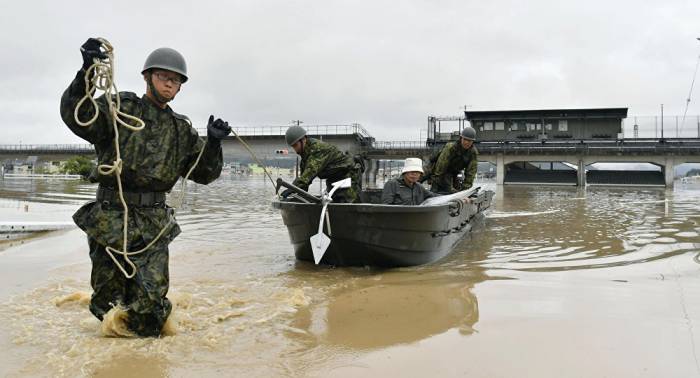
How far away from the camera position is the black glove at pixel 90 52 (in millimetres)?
2924

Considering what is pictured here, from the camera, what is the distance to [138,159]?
131 inches

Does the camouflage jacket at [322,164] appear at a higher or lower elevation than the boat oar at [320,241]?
higher

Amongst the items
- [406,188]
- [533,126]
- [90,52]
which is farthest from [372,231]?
[533,126]

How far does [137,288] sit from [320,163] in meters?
3.25

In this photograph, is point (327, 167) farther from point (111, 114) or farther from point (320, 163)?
point (111, 114)

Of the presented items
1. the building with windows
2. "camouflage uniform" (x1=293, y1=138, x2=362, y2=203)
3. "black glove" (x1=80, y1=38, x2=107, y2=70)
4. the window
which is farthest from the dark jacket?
the window

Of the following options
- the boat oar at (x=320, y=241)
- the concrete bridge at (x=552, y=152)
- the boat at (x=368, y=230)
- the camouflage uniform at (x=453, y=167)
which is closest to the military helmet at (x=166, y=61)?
the boat at (x=368, y=230)

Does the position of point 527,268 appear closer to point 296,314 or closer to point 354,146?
point 296,314

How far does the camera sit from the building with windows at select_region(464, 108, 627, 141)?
160ft

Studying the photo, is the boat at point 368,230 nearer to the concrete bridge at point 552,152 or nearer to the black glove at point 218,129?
the black glove at point 218,129

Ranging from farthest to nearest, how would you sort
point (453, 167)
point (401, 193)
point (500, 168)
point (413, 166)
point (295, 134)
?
point (500, 168), point (453, 167), point (401, 193), point (413, 166), point (295, 134)

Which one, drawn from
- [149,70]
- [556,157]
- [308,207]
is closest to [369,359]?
[149,70]

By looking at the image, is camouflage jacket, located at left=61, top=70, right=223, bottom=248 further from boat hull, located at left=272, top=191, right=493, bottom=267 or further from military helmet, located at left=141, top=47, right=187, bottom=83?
boat hull, located at left=272, top=191, right=493, bottom=267

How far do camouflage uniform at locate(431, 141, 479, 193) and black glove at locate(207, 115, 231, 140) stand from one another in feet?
21.9
